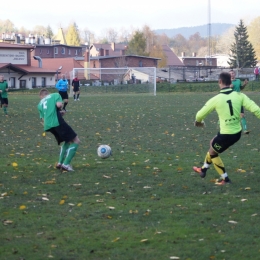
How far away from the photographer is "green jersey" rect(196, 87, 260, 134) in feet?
31.1

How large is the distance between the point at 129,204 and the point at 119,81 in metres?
50.7

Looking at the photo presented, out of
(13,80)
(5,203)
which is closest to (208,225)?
(5,203)

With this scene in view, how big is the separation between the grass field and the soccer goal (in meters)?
38.4

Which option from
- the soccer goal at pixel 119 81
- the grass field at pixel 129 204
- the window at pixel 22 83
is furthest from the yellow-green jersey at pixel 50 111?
the window at pixel 22 83

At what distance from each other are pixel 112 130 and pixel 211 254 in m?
13.5

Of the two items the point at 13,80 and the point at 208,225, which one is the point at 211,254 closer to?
the point at 208,225

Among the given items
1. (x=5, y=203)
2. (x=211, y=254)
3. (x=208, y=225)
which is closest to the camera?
(x=211, y=254)

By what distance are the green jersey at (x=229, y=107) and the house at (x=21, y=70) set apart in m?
59.4

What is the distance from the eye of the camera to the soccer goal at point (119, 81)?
54594 mm

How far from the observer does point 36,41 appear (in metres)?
112

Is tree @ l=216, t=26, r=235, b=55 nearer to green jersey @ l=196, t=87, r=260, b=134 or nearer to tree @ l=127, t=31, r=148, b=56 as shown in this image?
tree @ l=127, t=31, r=148, b=56

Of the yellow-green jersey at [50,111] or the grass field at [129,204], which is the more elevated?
the yellow-green jersey at [50,111]

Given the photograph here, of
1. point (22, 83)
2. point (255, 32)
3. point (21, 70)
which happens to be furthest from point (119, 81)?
point (255, 32)

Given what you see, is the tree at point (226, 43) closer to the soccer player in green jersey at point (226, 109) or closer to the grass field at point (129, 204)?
the grass field at point (129, 204)
